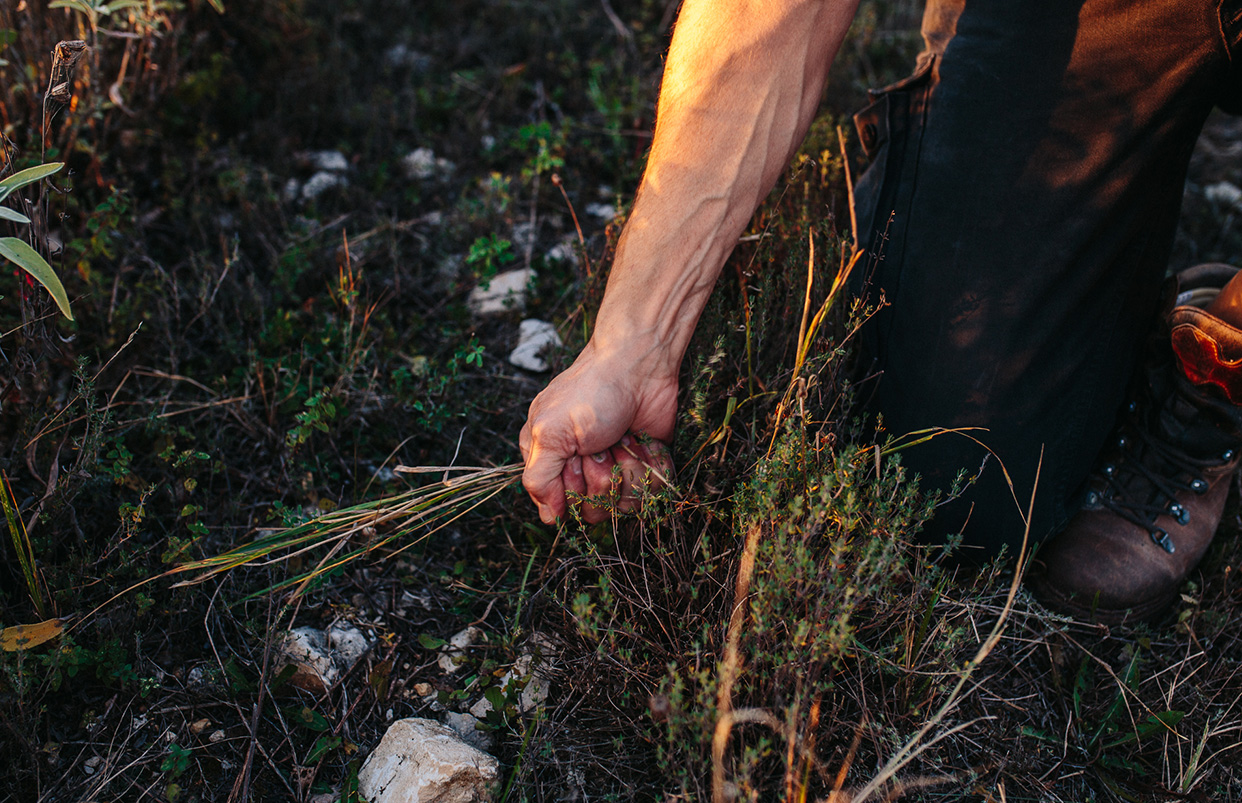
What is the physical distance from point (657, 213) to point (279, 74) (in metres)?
2.30

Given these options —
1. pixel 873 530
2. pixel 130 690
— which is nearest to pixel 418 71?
pixel 130 690

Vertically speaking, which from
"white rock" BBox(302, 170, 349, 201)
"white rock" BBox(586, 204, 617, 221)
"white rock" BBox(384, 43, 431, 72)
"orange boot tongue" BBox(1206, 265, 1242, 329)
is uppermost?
"white rock" BBox(384, 43, 431, 72)

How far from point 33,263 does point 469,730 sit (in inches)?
44.1

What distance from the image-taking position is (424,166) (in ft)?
9.50

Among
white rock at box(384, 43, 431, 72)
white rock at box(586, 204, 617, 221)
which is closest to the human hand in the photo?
white rock at box(586, 204, 617, 221)

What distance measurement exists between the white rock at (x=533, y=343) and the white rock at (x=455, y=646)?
0.80 m

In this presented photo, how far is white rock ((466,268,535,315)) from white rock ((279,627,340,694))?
1.13 meters

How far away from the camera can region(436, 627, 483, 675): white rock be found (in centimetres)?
161

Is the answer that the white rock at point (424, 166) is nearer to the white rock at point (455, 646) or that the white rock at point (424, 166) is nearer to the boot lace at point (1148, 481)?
the white rock at point (455, 646)

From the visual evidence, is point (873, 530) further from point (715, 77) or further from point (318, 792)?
point (318, 792)

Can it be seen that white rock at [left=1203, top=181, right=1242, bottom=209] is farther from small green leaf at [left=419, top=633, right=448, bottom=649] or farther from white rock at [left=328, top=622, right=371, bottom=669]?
white rock at [left=328, top=622, right=371, bottom=669]

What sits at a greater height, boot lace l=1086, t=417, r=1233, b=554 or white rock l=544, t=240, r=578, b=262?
white rock l=544, t=240, r=578, b=262

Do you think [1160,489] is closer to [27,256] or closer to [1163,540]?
[1163,540]

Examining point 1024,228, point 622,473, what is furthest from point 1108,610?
point 622,473
